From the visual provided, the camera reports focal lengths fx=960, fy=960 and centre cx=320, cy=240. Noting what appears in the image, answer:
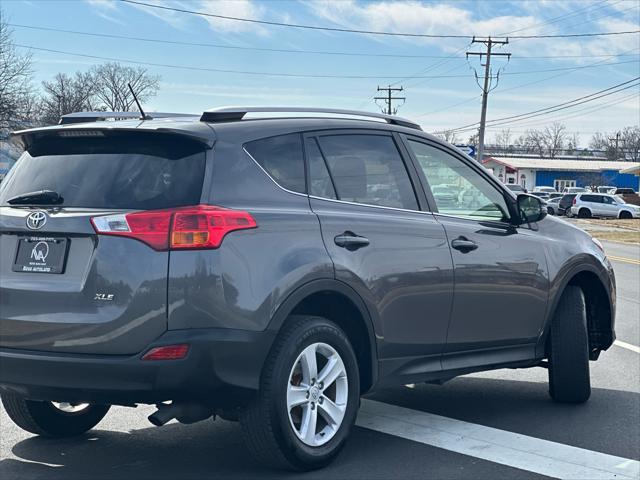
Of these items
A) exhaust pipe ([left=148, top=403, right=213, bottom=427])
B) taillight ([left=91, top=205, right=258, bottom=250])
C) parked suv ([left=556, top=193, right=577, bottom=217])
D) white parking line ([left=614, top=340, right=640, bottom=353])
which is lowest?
parked suv ([left=556, top=193, right=577, bottom=217])

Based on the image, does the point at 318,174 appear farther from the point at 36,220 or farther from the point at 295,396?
the point at 36,220

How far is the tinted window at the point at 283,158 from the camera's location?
16.3ft

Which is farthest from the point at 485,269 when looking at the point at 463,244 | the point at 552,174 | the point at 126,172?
the point at 552,174

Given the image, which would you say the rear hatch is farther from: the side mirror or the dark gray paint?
the side mirror

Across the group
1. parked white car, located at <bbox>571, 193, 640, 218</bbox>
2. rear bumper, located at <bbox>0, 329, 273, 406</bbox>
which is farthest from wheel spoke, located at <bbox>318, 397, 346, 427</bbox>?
parked white car, located at <bbox>571, 193, 640, 218</bbox>

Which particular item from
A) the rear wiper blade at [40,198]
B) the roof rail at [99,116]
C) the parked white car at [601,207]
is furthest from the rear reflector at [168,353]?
the parked white car at [601,207]

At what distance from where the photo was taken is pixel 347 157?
18.1 feet

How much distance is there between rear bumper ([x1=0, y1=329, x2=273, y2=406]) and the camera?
4348 millimetres

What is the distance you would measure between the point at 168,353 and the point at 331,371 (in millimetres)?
1014

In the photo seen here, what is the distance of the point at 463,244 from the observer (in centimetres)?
591

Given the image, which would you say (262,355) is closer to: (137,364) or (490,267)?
(137,364)

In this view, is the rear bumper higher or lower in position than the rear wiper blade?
lower

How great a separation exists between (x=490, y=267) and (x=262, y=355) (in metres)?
2.06

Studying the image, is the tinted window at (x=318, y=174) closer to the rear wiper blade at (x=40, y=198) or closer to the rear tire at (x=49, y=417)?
the rear wiper blade at (x=40, y=198)
